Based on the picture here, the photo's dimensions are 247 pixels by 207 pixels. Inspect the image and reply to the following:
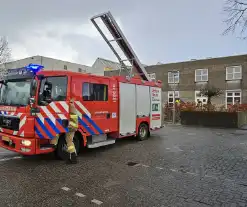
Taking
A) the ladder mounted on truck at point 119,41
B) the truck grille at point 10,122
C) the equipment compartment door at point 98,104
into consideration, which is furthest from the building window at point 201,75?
the truck grille at point 10,122

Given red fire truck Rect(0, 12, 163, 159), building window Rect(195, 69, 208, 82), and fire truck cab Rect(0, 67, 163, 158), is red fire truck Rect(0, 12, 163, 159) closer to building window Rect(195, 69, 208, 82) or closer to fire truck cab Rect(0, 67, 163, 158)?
fire truck cab Rect(0, 67, 163, 158)

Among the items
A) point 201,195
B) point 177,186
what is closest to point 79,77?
point 177,186

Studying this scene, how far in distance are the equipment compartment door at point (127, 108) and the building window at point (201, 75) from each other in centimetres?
2025

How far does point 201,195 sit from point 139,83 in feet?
19.9

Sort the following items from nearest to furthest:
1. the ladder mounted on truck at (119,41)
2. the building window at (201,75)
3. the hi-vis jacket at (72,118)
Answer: the hi-vis jacket at (72,118) < the ladder mounted on truck at (119,41) < the building window at (201,75)

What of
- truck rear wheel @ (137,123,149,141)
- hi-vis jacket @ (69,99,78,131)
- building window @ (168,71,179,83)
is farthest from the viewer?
building window @ (168,71,179,83)

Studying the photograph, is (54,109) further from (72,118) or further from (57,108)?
(72,118)

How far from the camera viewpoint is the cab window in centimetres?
629

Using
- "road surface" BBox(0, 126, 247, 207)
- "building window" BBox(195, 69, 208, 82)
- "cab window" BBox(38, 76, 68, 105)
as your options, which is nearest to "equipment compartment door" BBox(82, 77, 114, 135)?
"cab window" BBox(38, 76, 68, 105)

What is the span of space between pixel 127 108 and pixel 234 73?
20.5 metres

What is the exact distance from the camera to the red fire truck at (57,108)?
20.3 ft

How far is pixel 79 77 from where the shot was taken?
23.2 ft

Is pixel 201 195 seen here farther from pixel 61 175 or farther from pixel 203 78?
pixel 203 78

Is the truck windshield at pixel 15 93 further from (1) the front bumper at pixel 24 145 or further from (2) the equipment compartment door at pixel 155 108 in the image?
(2) the equipment compartment door at pixel 155 108
